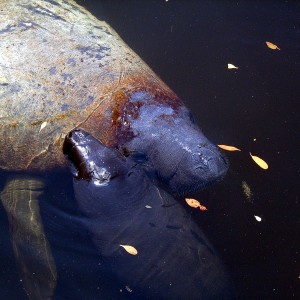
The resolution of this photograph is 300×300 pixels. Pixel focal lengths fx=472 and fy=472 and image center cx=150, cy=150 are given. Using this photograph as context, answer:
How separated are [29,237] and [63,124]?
106cm

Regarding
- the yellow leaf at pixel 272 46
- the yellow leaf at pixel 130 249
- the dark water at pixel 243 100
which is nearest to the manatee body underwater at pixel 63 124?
the yellow leaf at pixel 130 249

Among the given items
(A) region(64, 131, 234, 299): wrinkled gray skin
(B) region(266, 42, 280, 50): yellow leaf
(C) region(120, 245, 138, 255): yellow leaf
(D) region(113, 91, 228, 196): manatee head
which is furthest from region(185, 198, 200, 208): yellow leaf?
(B) region(266, 42, 280, 50): yellow leaf

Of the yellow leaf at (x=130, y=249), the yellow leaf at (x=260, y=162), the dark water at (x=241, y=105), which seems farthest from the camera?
the yellow leaf at (x=260, y=162)

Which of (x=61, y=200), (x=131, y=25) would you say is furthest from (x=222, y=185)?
(x=131, y=25)

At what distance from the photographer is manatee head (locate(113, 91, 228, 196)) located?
3.92m

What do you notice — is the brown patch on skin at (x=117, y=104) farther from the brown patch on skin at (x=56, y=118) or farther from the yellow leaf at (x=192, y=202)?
the yellow leaf at (x=192, y=202)

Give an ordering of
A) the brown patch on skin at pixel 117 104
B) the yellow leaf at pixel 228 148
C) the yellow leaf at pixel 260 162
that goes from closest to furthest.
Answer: the brown patch on skin at pixel 117 104 < the yellow leaf at pixel 260 162 < the yellow leaf at pixel 228 148

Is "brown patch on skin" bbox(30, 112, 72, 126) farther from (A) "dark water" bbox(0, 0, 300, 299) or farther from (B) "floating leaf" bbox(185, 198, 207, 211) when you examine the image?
(B) "floating leaf" bbox(185, 198, 207, 211)

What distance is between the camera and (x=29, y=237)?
4215 millimetres

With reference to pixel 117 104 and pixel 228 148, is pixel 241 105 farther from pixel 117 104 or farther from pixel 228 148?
pixel 117 104

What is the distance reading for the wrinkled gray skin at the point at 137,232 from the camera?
157 inches

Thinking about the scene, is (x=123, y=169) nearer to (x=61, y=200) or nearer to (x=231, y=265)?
(x=61, y=200)

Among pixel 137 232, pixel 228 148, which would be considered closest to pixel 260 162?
pixel 228 148

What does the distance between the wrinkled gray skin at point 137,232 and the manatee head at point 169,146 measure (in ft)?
0.62
